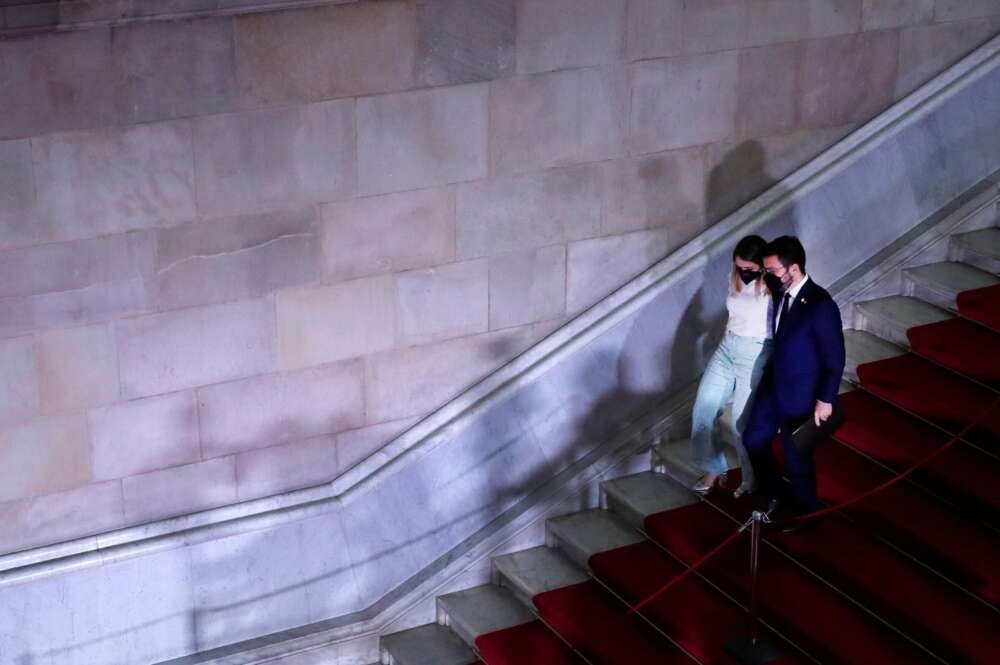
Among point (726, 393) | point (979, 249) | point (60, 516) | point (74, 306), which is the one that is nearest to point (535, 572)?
point (726, 393)

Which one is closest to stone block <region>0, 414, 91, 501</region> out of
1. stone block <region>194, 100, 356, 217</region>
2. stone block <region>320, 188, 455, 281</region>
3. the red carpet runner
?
stone block <region>194, 100, 356, 217</region>

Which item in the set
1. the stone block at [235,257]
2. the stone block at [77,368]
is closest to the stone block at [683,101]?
the stone block at [235,257]

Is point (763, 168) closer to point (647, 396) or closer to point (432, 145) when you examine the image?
point (647, 396)

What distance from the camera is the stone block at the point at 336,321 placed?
782 centimetres

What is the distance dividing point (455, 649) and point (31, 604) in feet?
7.21

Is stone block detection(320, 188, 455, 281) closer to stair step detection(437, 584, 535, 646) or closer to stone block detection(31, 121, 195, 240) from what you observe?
stone block detection(31, 121, 195, 240)

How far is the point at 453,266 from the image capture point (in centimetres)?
814

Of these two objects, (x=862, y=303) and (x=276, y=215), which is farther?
(x=862, y=303)

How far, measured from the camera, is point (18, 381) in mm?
7266

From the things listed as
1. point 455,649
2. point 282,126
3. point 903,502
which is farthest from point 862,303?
point 282,126

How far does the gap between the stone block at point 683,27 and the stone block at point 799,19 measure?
0.32 feet

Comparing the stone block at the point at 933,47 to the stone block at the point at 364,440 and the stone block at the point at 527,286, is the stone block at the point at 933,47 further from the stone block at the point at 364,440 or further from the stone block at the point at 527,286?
the stone block at the point at 364,440

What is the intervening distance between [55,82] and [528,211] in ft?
8.50

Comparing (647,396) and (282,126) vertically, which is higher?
(282,126)
